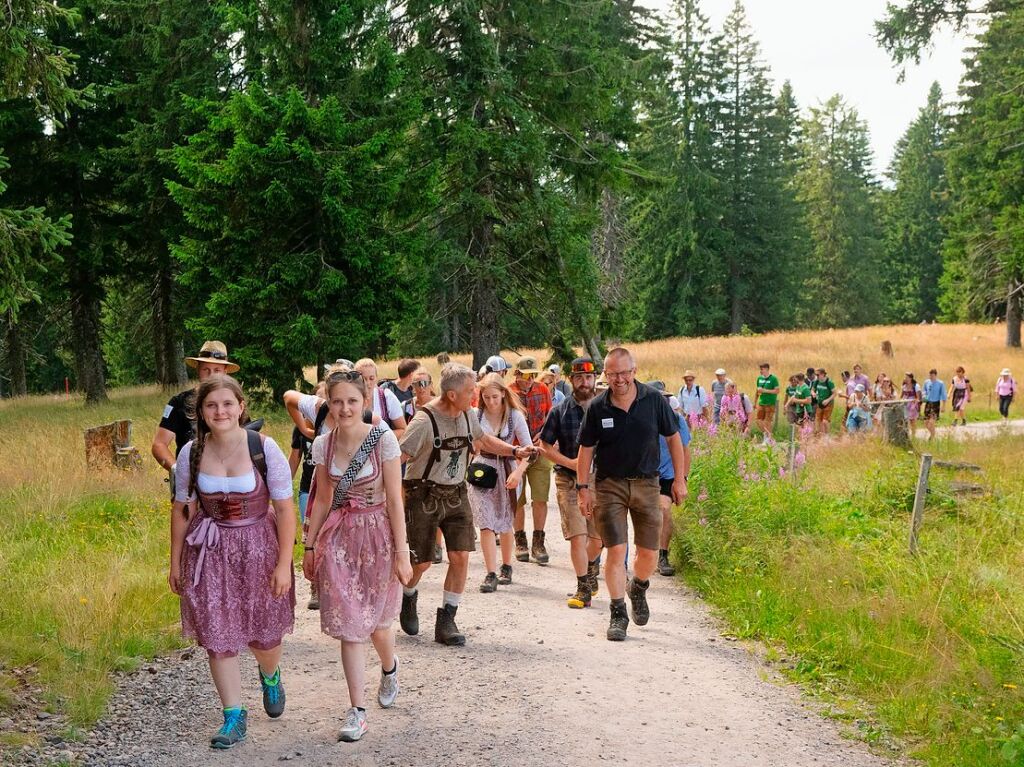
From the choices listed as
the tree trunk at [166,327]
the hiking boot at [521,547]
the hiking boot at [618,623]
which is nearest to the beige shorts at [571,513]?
the hiking boot at [618,623]

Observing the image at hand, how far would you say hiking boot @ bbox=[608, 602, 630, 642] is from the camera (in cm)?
696

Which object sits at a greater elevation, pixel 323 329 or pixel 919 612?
pixel 323 329

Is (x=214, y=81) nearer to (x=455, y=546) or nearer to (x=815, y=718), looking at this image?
(x=455, y=546)

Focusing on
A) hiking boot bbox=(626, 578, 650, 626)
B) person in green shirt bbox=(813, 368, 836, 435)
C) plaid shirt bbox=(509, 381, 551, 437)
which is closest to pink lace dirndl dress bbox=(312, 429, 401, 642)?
hiking boot bbox=(626, 578, 650, 626)

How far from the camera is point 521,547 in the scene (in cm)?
1026

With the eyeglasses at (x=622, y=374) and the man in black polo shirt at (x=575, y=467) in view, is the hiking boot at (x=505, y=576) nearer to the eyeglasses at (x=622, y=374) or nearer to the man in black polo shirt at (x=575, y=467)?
the man in black polo shirt at (x=575, y=467)

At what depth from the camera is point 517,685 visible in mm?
5910

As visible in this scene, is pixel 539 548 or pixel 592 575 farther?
pixel 539 548

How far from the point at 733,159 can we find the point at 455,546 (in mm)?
55175

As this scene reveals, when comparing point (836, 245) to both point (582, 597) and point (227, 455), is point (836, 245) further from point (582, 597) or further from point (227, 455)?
point (227, 455)

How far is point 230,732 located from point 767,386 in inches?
685

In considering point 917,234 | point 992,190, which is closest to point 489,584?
point 992,190

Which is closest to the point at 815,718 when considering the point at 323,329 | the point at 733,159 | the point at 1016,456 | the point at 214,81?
the point at 1016,456

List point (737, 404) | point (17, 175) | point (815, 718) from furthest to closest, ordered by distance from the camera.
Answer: point (17, 175)
point (737, 404)
point (815, 718)
